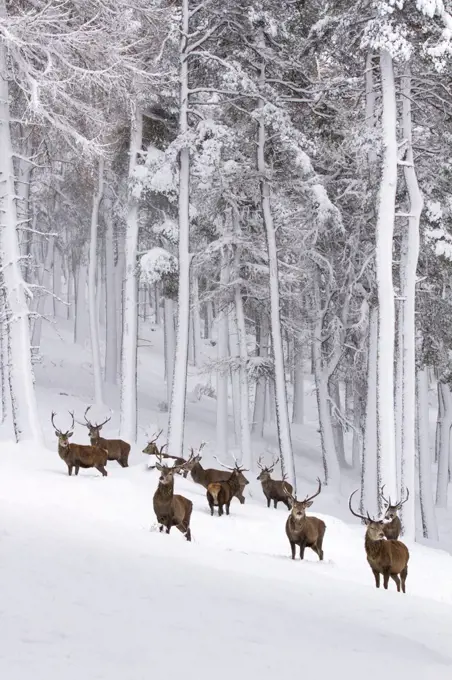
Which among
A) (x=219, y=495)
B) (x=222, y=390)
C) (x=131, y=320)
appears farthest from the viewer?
(x=222, y=390)

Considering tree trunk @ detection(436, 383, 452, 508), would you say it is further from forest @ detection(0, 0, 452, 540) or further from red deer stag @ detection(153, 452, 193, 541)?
red deer stag @ detection(153, 452, 193, 541)

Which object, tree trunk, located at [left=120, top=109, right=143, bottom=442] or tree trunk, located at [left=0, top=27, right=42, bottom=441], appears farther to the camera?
tree trunk, located at [left=120, top=109, right=143, bottom=442]

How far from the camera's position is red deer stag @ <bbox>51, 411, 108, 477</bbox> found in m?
13.8

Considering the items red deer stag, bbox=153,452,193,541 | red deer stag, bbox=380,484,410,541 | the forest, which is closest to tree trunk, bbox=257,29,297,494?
the forest

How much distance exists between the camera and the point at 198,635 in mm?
5715

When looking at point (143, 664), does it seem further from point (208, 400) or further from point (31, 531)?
point (208, 400)

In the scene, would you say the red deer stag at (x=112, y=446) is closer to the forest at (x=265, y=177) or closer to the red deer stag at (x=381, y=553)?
the forest at (x=265, y=177)

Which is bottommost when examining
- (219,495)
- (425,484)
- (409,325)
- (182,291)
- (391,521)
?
(425,484)

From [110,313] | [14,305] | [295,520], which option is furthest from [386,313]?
[110,313]

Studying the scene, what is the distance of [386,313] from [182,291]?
5.63 metres

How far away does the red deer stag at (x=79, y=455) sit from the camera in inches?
542

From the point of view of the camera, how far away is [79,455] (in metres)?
13.8

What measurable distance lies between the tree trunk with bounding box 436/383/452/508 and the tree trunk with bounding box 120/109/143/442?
12.0 m

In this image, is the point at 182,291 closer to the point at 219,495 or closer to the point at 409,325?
the point at 409,325
